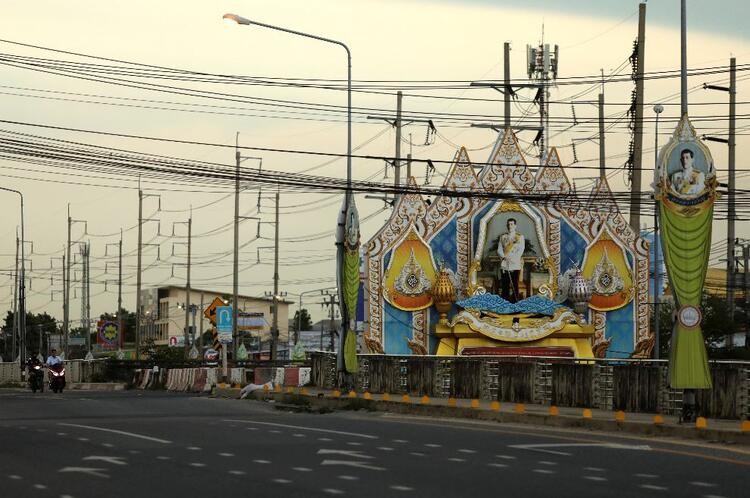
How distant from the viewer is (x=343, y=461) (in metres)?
20.0

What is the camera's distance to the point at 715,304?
85875mm

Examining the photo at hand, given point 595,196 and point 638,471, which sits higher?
point 595,196

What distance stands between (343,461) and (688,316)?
11.4 meters

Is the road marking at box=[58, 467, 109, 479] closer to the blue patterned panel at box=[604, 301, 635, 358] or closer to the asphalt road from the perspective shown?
the asphalt road

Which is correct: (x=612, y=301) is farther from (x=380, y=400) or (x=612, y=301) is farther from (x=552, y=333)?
(x=380, y=400)

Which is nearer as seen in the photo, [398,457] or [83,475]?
[83,475]

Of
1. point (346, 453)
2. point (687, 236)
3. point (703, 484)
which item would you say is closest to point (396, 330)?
point (687, 236)

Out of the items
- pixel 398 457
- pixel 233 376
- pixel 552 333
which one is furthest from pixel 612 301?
pixel 398 457

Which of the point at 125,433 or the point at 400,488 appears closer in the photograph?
the point at 400,488

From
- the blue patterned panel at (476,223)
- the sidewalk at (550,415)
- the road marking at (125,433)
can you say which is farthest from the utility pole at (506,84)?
the road marking at (125,433)

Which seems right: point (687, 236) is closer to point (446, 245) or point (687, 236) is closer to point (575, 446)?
point (575, 446)

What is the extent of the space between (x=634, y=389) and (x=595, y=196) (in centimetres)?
3077

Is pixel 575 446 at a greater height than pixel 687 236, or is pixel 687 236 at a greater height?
pixel 687 236

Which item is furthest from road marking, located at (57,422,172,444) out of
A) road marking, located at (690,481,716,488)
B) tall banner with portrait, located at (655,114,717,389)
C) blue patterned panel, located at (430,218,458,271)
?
blue patterned panel, located at (430,218,458,271)
